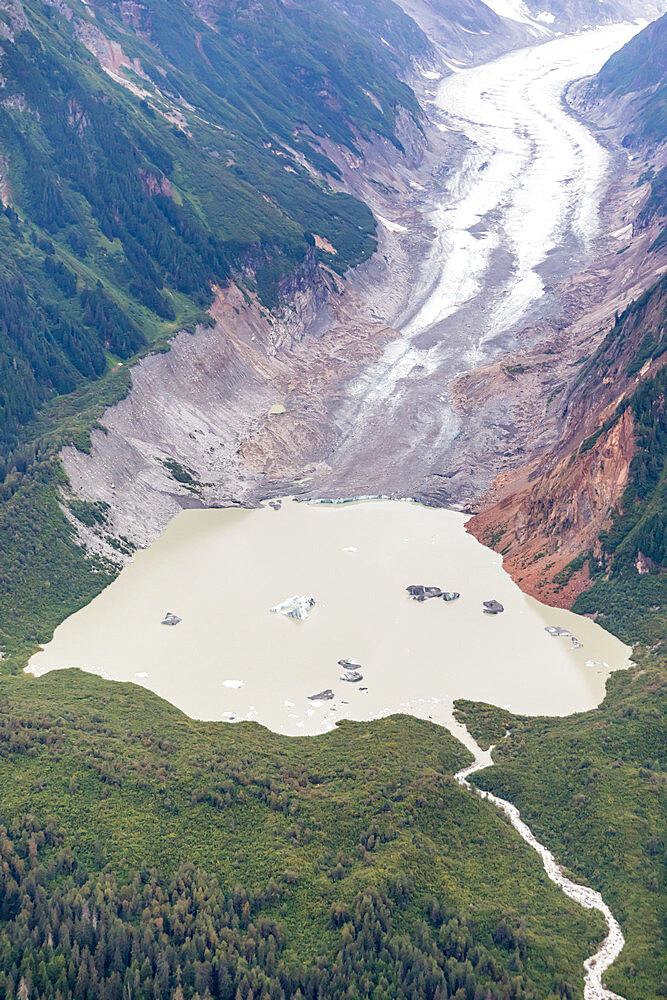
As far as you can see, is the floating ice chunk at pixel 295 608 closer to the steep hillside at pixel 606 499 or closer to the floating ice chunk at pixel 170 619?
the floating ice chunk at pixel 170 619

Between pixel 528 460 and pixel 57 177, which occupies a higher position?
pixel 528 460

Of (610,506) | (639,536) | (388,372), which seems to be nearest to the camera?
(639,536)

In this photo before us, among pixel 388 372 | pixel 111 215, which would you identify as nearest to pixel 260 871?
pixel 388 372

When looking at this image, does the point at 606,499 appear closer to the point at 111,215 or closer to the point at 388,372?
the point at 388,372

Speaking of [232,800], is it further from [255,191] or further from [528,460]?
[255,191]

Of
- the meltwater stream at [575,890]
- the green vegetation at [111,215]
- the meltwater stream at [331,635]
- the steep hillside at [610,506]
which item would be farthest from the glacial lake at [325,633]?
the green vegetation at [111,215]

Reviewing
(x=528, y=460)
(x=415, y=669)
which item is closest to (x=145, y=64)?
(x=528, y=460)
